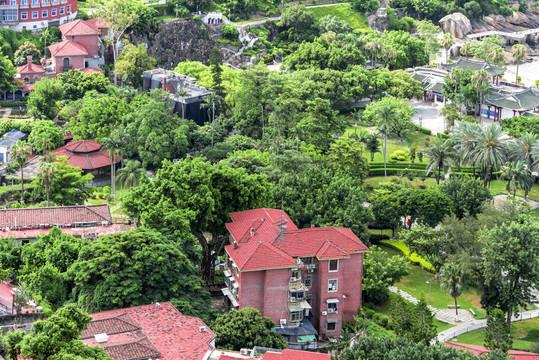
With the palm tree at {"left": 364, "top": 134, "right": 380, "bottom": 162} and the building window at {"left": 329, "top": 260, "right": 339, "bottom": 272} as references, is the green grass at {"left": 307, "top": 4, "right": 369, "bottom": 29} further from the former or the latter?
the building window at {"left": 329, "top": 260, "right": 339, "bottom": 272}

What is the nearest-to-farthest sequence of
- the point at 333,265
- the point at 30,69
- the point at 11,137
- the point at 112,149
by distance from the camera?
the point at 333,265 → the point at 112,149 → the point at 11,137 → the point at 30,69

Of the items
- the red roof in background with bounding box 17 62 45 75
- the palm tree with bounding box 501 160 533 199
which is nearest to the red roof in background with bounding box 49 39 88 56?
the red roof in background with bounding box 17 62 45 75

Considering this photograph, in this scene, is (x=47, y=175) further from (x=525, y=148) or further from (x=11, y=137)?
(x=525, y=148)

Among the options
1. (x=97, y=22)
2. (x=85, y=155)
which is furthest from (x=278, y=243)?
(x=97, y=22)

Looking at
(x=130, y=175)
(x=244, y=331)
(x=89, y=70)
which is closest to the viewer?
(x=244, y=331)

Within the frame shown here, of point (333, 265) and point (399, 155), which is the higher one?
point (333, 265)

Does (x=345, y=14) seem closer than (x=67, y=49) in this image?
No

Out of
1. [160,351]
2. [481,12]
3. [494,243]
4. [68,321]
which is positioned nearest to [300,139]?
[494,243]

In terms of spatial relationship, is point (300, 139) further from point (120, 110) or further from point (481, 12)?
point (481, 12)
